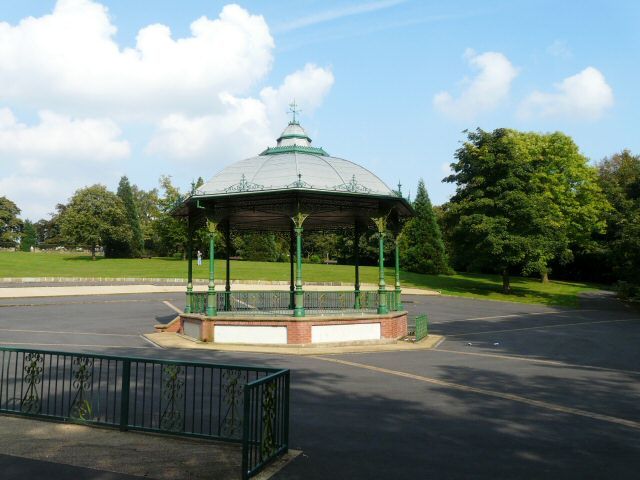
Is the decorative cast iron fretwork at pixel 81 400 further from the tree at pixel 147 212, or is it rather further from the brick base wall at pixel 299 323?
the tree at pixel 147 212

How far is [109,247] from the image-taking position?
83.2 meters

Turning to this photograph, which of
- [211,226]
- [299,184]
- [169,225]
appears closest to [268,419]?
[299,184]

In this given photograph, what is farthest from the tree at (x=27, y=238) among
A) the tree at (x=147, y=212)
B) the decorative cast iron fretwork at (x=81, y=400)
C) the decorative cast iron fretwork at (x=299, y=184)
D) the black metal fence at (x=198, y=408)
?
the decorative cast iron fretwork at (x=81, y=400)

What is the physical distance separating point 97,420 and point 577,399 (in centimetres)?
949

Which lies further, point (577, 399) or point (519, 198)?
→ point (519, 198)

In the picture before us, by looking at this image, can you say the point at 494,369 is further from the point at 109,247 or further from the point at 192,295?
the point at 109,247

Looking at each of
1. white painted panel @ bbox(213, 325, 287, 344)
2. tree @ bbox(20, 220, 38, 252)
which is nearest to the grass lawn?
tree @ bbox(20, 220, 38, 252)

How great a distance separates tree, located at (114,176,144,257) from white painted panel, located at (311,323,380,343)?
235ft

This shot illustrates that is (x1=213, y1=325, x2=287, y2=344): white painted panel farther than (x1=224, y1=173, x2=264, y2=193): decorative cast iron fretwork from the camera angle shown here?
No

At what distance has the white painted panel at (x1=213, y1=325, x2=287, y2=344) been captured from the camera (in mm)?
17844

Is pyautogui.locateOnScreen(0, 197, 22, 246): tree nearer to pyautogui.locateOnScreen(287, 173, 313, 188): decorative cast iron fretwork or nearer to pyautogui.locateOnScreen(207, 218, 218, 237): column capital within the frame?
pyautogui.locateOnScreen(207, 218, 218, 237): column capital

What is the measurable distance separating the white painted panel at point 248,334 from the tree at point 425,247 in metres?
47.2

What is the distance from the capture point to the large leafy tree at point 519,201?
4288 centimetres

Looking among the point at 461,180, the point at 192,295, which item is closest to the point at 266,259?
the point at 461,180
